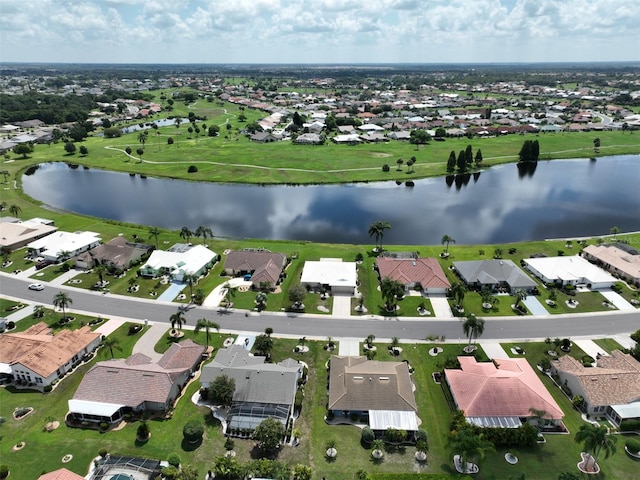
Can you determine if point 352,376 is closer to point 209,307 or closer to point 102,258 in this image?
point 209,307

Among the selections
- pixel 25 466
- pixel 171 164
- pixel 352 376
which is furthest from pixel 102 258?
pixel 171 164

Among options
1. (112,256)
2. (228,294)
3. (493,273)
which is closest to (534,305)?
(493,273)

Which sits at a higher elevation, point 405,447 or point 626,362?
point 626,362

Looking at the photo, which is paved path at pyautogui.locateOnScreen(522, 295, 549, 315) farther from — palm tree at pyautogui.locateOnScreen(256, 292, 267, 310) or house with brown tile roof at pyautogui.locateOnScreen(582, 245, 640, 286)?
palm tree at pyautogui.locateOnScreen(256, 292, 267, 310)

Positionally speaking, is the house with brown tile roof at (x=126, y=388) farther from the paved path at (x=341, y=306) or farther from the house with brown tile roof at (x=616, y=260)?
the house with brown tile roof at (x=616, y=260)

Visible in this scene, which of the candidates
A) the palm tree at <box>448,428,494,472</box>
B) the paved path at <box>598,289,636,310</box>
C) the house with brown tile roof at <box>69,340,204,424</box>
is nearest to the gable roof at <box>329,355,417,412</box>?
the palm tree at <box>448,428,494,472</box>

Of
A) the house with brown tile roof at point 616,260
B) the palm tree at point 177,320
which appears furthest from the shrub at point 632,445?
the palm tree at point 177,320
